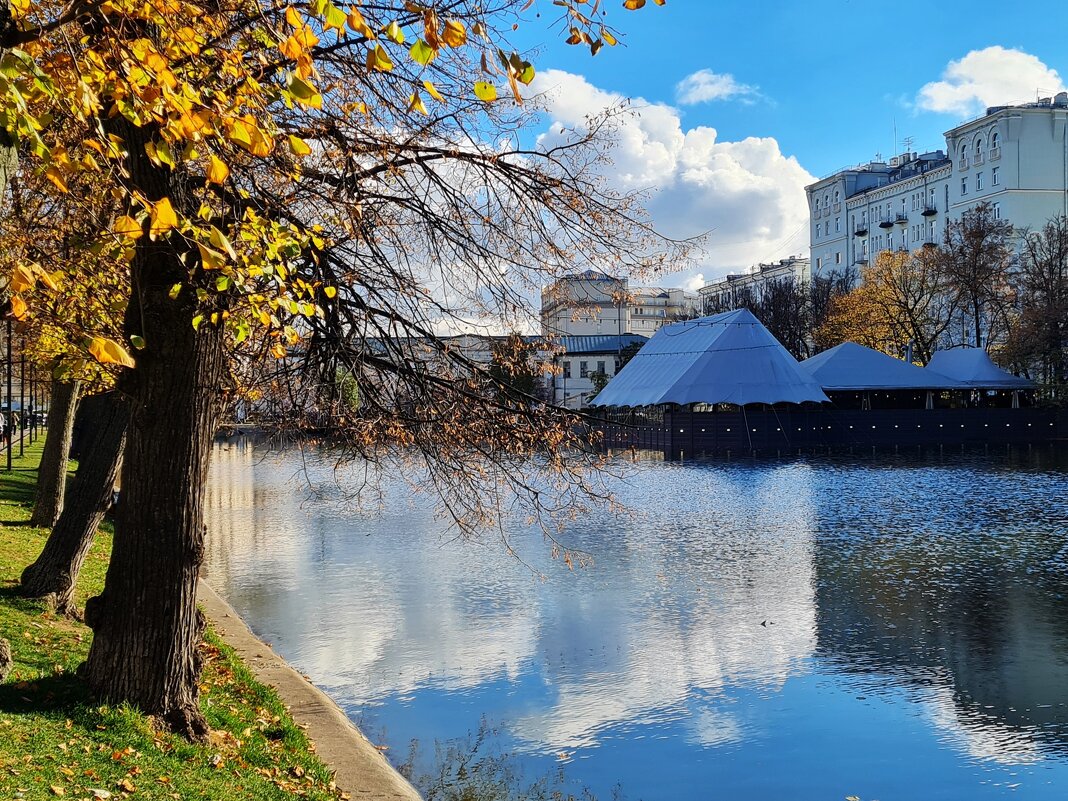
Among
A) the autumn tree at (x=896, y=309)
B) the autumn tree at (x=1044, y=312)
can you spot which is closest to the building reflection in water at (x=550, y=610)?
the autumn tree at (x=1044, y=312)

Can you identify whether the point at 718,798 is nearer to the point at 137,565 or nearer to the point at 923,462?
the point at 137,565

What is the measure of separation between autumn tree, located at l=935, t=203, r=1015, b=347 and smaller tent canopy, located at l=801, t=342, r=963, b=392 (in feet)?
20.9

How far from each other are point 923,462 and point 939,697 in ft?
100

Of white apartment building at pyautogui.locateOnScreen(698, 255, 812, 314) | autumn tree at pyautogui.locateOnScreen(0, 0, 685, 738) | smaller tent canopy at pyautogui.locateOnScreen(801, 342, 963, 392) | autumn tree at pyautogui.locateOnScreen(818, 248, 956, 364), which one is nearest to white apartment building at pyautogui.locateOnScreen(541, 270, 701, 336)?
autumn tree at pyautogui.locateOnScreen(0, 0, 685, 738)

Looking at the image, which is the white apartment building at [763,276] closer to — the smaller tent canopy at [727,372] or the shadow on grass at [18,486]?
the smaller tent canopy at [727,372]

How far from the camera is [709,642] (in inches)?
475

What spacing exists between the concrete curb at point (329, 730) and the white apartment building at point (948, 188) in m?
62.3

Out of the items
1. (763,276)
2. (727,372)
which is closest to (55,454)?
(727,372)

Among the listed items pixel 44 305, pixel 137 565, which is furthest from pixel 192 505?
pixel 44 305

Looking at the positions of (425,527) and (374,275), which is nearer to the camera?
(374,275)

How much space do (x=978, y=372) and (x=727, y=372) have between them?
47.2 feet

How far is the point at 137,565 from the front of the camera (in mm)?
6668

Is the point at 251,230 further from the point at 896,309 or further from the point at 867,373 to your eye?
the point at 896,309

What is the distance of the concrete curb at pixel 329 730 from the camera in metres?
7.15
